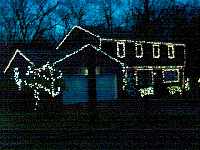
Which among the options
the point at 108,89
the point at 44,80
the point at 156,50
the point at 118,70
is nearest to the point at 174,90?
the point at 108,89

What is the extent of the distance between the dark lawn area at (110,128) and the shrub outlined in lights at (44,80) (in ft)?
2.70

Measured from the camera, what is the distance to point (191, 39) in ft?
8.43

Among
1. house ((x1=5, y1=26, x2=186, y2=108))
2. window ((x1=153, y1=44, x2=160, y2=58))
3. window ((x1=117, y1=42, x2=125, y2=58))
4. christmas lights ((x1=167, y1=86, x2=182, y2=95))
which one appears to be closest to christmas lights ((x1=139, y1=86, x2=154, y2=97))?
house ((x1=5, y1=26, x2=186, y2=108))

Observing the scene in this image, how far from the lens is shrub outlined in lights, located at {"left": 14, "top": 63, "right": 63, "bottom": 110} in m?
4.12

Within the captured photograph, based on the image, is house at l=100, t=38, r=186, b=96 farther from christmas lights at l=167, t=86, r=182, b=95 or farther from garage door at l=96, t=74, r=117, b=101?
garage door at l=96, t=74, r=117, b=101

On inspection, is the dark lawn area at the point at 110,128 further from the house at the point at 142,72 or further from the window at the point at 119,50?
the window at the point at 119,50

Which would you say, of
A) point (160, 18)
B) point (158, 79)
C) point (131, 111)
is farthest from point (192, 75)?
point (160, 18)

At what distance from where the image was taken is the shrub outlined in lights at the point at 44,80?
4.12 m

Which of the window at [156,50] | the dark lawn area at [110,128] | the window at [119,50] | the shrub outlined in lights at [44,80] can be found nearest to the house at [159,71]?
the window at [156,50]

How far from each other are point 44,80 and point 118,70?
0.71 m

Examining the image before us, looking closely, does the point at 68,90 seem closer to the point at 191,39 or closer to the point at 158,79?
the point at 158,79

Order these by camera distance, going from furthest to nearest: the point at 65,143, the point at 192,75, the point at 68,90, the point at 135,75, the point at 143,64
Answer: the point at 68,90 → the point at 143,64 → the point at 135,75 → the point at 192,75 → the point at 65,143

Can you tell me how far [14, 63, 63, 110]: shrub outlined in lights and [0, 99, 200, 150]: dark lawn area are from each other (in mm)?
822

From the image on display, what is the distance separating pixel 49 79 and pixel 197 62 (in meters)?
1.84
